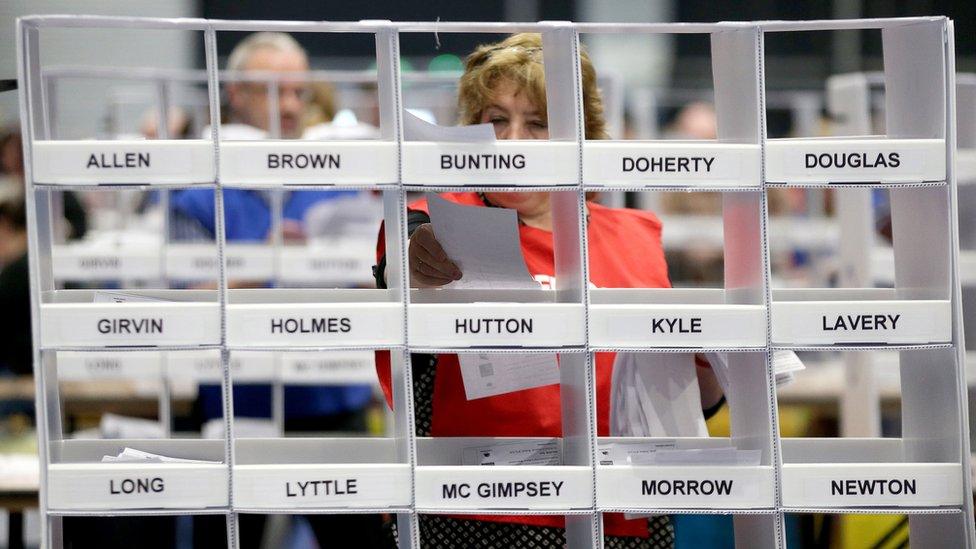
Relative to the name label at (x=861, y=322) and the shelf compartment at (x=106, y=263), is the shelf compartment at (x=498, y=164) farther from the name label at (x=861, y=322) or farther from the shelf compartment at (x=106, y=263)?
the shelf compartment at (x=106, y=263)

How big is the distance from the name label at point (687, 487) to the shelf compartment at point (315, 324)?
37 centimetres

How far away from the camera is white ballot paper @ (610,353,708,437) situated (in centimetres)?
176

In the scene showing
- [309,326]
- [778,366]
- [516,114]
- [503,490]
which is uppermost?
[516,114]

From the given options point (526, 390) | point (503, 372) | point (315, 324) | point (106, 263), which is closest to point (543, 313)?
point (503, 372)

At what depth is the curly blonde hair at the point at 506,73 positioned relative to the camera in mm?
1729

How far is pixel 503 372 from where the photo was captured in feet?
5.09

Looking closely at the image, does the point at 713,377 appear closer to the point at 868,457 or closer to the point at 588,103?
the point at 868,457

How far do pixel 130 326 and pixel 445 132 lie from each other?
0.46 m

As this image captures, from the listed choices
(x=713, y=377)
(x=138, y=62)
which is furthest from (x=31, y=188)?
(x=138, y=62)

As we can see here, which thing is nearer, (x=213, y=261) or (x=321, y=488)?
(x=321, y=488)

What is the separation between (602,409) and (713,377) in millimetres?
213

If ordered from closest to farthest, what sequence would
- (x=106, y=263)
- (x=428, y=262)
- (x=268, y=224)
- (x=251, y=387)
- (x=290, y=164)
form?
(x=290, y=164) → (x=428, y=262) → (x=106, y=263) → (x=251, y=387) → (x=268, y=224)

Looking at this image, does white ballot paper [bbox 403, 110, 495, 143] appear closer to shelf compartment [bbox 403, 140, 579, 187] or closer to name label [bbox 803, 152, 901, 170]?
shelf compartment [bbox 403, 140, 579, 187]

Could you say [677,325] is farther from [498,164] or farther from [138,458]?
[138,458]
